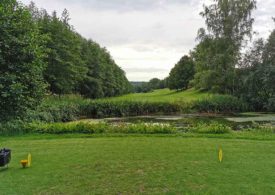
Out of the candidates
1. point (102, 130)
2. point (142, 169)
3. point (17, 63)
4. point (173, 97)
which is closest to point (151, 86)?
point (173, 97)

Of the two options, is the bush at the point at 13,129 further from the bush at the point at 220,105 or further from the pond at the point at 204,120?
the bush at the point at 220,105

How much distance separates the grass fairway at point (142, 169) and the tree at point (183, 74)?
48.2 metres

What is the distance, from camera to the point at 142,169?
6.31 m

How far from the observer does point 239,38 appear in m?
30.3

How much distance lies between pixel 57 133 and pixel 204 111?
18995 mm

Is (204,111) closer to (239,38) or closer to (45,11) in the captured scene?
(239,38)

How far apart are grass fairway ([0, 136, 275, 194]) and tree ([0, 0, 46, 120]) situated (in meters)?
1.48

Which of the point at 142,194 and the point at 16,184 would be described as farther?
the point at 16,184

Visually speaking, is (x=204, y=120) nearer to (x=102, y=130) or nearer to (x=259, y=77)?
(x=259, y=77)

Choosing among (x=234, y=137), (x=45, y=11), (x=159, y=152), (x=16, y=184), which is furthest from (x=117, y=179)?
(x=45, y=11)

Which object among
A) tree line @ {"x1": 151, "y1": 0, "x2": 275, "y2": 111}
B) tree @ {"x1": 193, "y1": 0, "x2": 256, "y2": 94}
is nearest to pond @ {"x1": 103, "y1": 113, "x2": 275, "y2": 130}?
tree line @ {"x1": 151, "y1": 0, "x2": 275, "y2": 111}

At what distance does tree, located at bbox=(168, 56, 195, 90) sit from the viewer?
56.8 metres

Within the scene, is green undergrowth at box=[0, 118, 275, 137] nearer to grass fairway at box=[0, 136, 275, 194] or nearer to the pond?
grass fairway at box=[0, 136, 275, 194]

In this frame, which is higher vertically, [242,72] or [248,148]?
[242,72]
